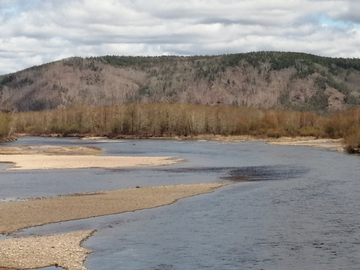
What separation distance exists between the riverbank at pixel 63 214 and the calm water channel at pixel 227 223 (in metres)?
0.82

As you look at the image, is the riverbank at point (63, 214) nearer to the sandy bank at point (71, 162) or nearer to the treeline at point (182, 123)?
the sandy bank at point (71, 162)

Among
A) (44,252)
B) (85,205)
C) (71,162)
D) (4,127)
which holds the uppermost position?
(4,127)

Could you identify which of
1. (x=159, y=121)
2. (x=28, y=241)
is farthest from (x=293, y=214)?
(x=159, y=121)

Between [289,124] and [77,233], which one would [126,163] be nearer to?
[77,233]

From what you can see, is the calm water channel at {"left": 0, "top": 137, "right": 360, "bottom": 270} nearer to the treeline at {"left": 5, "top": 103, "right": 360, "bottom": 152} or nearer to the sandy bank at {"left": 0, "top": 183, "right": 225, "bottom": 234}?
the sandy bank at {"left": 0, "top": 183, "right": 225, "bottom": 234}

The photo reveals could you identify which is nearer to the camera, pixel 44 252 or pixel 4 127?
pixel 44 252

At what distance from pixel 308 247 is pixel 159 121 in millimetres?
133401

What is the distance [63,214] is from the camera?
3197 cm

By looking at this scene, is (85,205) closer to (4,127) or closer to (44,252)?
(44,252)

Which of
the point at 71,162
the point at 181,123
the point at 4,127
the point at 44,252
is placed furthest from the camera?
the point at 181,123

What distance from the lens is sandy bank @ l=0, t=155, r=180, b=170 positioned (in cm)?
5886

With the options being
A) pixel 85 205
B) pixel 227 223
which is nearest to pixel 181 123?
pixel 85 205

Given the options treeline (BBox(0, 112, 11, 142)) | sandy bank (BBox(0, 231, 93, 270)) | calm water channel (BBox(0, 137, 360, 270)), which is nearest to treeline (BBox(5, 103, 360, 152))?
treeline (BBox(0, 112, 11, 142))

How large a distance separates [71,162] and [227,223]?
36.3 metres
